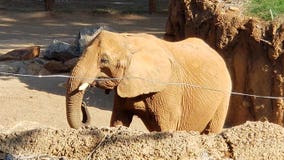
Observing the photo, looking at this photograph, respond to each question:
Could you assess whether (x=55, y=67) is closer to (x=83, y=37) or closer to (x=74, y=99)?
(x=83, y=37)

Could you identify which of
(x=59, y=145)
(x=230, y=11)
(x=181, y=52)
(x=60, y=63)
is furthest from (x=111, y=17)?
(x=59, y=145)

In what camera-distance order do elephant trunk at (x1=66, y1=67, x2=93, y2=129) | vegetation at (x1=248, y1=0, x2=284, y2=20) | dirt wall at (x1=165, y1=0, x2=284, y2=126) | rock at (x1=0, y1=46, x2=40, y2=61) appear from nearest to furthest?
elephant trunk at (x1=66, y1=67, x2=93, y2=129)
dirt wall at (x1=165, y1=0, x2=284, y2=126)
vegetation at (x1=248, y1=0, x2=284, y2=20)
rock at (x1=0, y1=46, x2=40, y2=61)

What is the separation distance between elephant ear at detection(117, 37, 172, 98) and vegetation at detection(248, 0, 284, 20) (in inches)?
193

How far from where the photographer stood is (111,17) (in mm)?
25562

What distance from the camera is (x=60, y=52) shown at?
15.9 meters

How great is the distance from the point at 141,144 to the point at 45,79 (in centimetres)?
1002

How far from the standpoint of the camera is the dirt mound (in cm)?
479

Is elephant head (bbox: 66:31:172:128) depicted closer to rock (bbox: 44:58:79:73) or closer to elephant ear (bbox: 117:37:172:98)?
elephant ear (bbox: 117:37:172:98)

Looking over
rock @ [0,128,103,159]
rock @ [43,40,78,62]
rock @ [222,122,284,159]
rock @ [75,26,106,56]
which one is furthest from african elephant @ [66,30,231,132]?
rock @ [43,40,78,62]

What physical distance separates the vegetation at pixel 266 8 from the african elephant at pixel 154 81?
12.4 feet

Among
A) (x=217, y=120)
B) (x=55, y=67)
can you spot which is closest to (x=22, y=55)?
(x=55, y=67)

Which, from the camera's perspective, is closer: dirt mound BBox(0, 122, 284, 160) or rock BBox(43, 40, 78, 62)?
dirt mound BBox(0, 122, 284, 160)

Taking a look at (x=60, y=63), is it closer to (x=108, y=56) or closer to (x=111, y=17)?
(x=108, y=56)

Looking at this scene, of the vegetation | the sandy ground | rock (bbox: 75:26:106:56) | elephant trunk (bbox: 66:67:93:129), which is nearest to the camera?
elephant trunk (bbox: 66:67:93:129)
